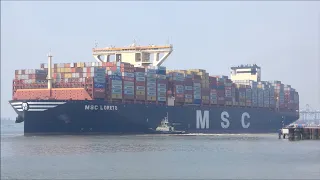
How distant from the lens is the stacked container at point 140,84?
314 feet

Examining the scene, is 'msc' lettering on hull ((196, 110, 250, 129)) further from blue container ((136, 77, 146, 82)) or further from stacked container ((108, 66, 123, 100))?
stacked container ((108, 66, 123, 100))

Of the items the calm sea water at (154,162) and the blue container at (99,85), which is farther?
the blue container at (99,85)

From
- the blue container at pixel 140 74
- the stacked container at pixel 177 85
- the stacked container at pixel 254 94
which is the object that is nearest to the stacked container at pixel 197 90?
the stacked container at pixel 177 85

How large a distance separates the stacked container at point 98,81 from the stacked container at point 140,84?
722cm

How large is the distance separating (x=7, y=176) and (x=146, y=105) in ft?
186

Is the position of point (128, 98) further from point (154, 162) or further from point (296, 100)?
point (296, 100)

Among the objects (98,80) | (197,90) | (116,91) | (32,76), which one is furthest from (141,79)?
(32,76)

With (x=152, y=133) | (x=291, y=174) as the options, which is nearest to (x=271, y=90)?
(x=152, y=133)

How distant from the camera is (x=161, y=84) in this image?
10056cm

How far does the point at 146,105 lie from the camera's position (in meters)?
97.2

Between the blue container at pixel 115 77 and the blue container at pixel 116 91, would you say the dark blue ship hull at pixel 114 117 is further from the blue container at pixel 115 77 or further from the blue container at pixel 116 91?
the blue container at pixel 115 77

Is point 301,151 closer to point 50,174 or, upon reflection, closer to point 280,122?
point 50,174

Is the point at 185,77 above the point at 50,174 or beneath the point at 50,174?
above

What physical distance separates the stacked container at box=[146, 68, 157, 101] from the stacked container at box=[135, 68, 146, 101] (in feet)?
4.13
